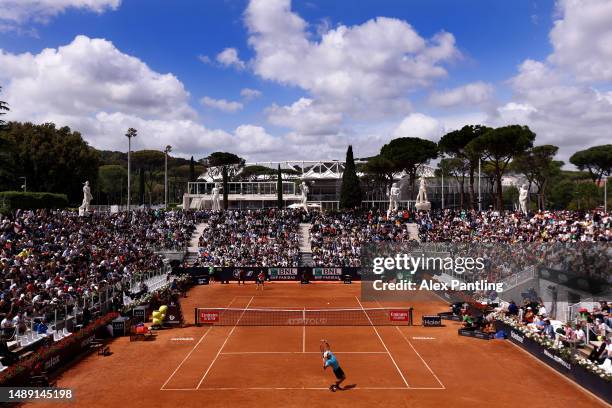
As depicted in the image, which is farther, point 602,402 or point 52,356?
point 52,356

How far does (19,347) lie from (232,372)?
9.04 meters

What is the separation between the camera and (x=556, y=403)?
17219mm

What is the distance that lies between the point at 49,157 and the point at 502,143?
63.0 metres

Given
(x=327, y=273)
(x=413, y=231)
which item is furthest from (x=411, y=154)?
(x=327, y=273)

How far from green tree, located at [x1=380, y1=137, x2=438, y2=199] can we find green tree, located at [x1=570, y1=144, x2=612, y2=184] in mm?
31844

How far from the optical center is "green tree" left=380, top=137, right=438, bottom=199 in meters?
80.5

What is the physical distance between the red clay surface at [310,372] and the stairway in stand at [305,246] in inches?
983

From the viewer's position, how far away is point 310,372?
20.4 meters

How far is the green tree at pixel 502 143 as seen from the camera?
6372 cm

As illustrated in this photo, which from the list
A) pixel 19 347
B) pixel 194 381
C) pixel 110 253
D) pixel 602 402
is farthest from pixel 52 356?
pixel 110 253

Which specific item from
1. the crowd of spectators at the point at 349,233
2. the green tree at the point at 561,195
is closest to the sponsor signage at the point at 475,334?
the crowd of spectators at the point at 349,233

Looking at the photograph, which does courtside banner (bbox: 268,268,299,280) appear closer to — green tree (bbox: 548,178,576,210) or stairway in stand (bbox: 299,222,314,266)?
stairway in stand (bbox: 299,222,314,266)

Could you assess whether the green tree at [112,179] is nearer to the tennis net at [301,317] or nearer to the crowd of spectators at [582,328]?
the tennis net at [301,317]

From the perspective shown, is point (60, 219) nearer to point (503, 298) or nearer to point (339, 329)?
point (339, 329)
